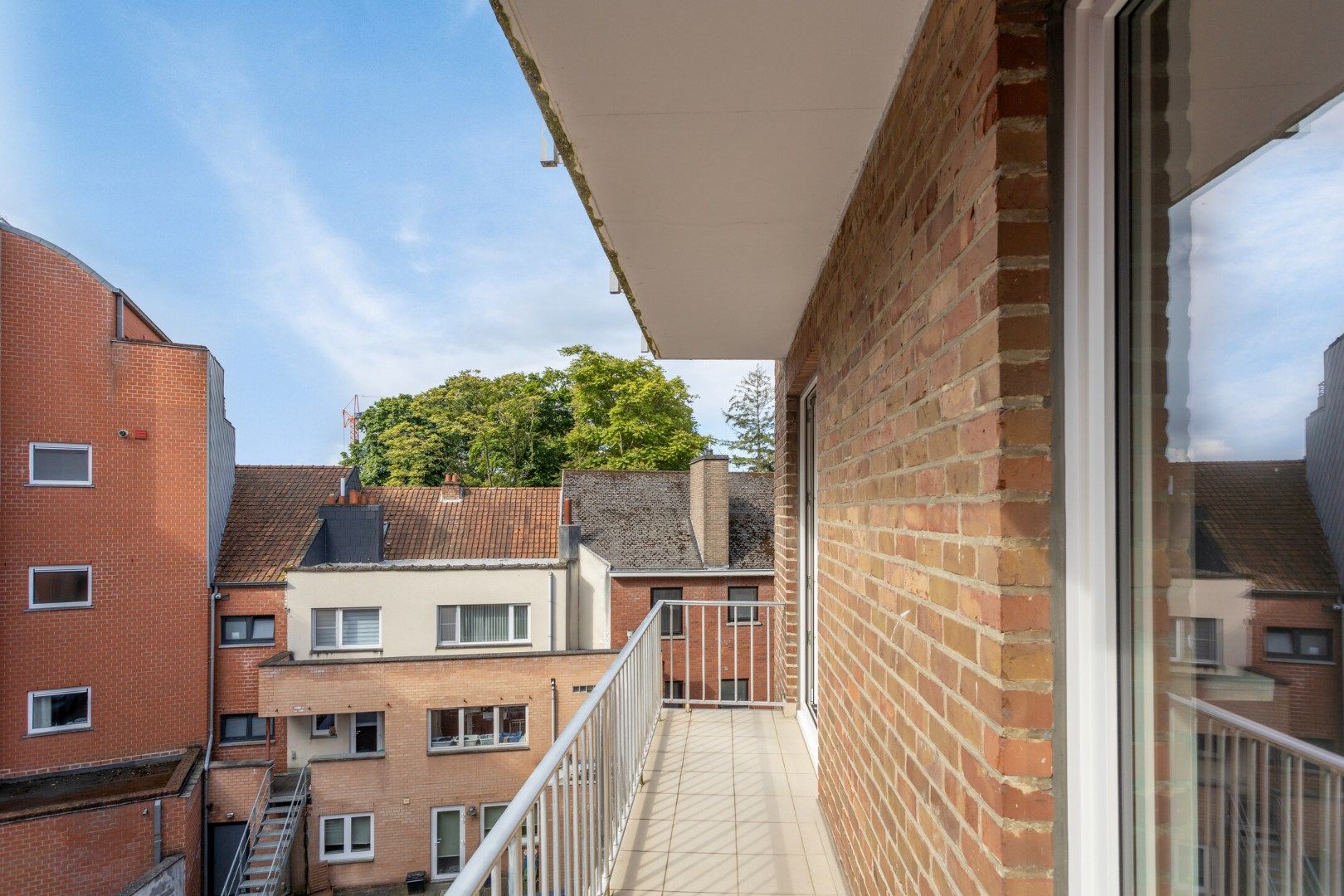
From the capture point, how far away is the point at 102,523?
1137cm

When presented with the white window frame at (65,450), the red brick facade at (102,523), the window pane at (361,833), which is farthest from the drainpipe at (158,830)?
the white window frame at (65,450)

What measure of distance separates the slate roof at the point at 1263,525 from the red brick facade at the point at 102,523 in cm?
1313

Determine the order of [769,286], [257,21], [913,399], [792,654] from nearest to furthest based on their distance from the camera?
[913,399], [769,286], [792,654], [257,21]

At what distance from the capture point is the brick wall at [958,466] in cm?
96

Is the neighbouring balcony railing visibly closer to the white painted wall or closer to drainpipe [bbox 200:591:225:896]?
the white painted wall

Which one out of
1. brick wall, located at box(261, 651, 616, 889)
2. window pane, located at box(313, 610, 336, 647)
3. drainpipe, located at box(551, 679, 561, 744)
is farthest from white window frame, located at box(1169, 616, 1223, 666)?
window pane, located at box(313, 610, 336, 647)

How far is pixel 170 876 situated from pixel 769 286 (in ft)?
39.0

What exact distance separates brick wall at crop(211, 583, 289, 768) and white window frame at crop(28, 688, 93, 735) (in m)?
1.66

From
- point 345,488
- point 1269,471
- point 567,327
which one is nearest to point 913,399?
point 1269,471

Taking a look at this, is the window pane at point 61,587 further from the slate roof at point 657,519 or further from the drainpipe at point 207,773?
the slate roof at point 657,519

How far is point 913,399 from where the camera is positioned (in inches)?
55.6

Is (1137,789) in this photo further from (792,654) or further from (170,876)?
(170,876)

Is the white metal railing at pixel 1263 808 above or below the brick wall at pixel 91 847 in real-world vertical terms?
above

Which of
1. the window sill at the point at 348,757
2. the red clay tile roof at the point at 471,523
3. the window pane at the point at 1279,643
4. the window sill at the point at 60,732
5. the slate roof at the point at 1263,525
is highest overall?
the slate roof at the point at 1263,525
